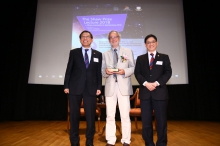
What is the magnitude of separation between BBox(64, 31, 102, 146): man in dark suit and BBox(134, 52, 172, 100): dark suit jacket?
23.5 inches

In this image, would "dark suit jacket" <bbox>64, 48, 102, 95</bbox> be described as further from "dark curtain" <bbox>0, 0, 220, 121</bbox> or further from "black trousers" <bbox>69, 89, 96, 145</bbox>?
"dark curtain" <bbox>0, 0, 220, 121</bbox>

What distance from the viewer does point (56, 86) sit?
5.64 metres

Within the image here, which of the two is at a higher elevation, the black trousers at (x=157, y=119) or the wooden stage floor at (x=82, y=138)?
the black trousers at (x=157, y=119)

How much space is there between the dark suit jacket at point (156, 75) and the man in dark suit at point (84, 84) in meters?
0.60

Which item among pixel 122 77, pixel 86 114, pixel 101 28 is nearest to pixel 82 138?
pixel 86 114

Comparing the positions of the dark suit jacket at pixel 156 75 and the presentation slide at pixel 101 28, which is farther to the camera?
the presentation slide at pixel 101 28

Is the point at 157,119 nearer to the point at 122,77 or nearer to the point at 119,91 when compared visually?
the point at 119,91

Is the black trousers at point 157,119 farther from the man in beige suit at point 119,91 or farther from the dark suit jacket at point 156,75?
the man in beige suit at point 119,91

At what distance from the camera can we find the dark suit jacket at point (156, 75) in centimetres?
216

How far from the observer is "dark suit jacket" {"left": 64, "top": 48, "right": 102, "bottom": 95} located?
234cm

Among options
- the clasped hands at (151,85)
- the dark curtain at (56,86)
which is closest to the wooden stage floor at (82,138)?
the clasped hands at (151,85)

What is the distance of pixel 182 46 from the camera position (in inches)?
211

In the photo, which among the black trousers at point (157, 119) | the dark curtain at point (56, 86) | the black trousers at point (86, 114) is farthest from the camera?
the dark curtain at point (56, 86)

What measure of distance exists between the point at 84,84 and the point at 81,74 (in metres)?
0.14
